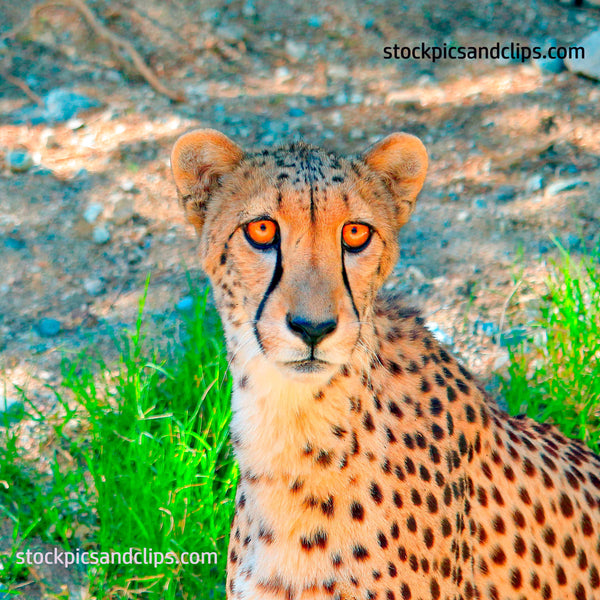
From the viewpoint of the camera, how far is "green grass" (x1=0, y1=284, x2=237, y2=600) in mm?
2822

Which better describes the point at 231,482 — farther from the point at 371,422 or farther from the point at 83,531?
the point at 371,422

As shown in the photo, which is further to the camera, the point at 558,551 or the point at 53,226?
the point at 53,226

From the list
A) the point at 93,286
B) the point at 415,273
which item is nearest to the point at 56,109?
the point at 93,286

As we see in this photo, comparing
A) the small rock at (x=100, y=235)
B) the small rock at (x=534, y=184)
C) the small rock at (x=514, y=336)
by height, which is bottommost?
the small rock at (x=514, y=336)

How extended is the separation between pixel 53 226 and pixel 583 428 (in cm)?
271

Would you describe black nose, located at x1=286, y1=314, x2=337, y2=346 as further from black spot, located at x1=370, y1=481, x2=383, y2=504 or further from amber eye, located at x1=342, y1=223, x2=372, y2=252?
black spot, located at x1=370, y1=481, x2=383, y2=504

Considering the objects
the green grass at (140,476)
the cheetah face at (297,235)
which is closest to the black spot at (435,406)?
the cheetah face at (297,235)

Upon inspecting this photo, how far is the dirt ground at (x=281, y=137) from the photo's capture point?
3830 mm

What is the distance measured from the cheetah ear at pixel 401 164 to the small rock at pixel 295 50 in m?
3.56

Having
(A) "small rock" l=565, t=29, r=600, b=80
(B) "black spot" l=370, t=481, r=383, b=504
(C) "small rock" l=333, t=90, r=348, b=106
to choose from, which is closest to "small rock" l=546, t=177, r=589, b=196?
(A) "small rock" l=565, t=29, r=600, b=80

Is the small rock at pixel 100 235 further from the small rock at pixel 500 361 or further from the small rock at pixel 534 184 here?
the small rock at pixel 534 184

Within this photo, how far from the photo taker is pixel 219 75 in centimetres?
545

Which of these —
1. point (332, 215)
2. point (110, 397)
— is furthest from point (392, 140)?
point (110, 397)

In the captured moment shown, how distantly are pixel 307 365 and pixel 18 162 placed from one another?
3221 mm
